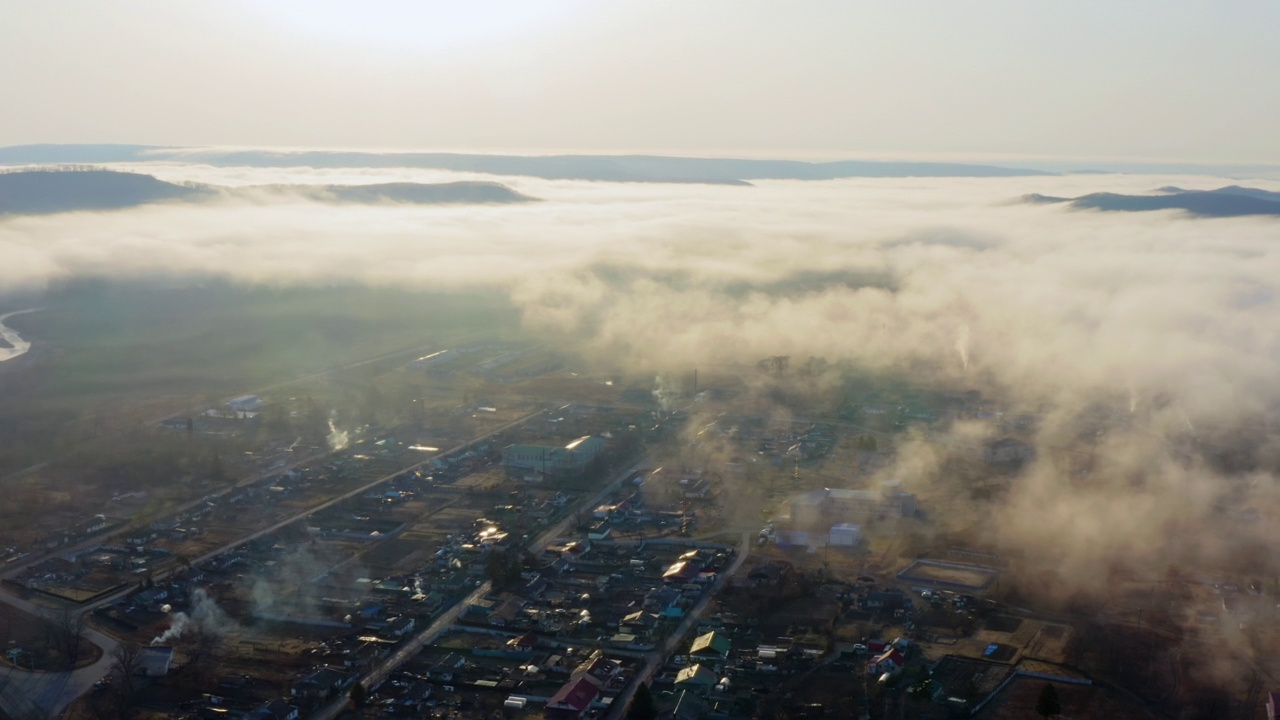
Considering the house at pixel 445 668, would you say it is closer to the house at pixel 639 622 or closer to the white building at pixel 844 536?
the house at pixel 639 622

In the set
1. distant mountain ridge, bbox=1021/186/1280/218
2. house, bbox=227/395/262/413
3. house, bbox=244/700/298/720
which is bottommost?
house, bbox=227/395/262/413

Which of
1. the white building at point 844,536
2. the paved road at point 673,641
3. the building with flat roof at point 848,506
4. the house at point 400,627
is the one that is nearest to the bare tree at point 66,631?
the house at point 400,627

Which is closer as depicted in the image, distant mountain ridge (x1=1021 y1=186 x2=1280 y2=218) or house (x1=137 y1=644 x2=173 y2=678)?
house (x1=137 y1=644 x2=173 y2=678)

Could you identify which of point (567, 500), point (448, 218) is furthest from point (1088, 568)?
point (448, 218)

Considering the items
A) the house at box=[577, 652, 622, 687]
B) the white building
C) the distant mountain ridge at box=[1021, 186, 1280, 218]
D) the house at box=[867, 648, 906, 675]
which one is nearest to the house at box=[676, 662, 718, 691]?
the house at box=[577, 652, 622, 687]

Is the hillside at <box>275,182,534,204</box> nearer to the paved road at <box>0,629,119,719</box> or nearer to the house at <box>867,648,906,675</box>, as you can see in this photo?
the paved road at <box>0,629,119,719</box>

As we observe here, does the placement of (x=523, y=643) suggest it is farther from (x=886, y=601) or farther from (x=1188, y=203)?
(x=1188, y=203)
